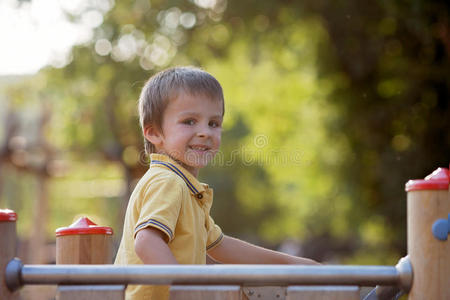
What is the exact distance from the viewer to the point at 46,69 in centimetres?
1000

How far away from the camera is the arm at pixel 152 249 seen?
1.61m

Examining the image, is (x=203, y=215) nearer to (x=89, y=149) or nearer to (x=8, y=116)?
(x=89, y=149)

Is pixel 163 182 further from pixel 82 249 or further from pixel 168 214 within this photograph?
pixel 82 249

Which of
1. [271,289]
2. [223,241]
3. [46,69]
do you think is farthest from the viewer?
[46,69]

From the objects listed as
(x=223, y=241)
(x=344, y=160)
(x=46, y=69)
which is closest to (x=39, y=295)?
(x=223, y=241)

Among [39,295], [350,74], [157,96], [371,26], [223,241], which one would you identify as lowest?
[39,295]

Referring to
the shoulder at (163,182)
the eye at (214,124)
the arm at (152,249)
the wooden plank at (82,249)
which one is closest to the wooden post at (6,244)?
the arm at (152,249)

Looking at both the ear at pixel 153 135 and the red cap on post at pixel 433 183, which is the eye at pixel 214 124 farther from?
the red cap on post at pixel 433 183

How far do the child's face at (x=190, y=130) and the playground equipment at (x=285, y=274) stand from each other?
720 mm

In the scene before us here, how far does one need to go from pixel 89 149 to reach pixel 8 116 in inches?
64.9

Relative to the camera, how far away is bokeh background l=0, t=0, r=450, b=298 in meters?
7.08

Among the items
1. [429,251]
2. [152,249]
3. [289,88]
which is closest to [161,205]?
[152,249]

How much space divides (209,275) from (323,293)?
0.26m

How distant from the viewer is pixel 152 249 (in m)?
1.62
